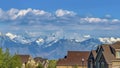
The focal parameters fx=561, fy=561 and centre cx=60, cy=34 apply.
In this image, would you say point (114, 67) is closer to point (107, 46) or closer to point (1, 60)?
point (107, 46)

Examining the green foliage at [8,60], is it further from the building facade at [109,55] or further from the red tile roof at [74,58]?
the red tile roof at [74,58]

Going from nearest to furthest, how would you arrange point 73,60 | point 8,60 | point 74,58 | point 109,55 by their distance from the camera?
point 8,60 → point 109,55 → point 74,58 → point 73,60

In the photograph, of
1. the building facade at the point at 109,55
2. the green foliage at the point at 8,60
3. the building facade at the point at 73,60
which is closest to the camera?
the green foliage at the point at 8,60

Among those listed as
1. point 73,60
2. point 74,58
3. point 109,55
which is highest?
point 74,58

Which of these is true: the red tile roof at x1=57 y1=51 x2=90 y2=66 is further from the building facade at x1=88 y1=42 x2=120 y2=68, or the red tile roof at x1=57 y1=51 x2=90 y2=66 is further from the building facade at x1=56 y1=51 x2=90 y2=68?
the building facade at x1=88 y1=42 x2=120 y2=68

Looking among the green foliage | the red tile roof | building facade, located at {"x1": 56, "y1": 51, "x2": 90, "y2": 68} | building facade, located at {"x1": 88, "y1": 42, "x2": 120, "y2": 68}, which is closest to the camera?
the green foliage

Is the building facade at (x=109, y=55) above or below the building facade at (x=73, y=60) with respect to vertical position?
below

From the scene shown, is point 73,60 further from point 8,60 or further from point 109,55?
point 8,60

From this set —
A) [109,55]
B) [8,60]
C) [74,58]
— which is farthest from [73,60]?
[8,60]

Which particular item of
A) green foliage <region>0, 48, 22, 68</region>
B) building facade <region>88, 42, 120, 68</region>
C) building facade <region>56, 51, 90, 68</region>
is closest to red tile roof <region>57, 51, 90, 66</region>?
building facade <region>56, 51, 90, 68</region>

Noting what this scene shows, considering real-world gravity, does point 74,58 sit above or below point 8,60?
above

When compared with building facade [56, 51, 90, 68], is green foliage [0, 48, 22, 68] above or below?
below

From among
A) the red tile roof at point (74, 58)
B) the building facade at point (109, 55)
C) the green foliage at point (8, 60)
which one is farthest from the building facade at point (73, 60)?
the green foliage at point (8, 60)

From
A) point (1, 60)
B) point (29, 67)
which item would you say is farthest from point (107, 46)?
point (29, 67)
